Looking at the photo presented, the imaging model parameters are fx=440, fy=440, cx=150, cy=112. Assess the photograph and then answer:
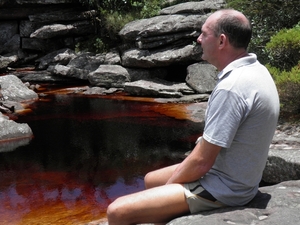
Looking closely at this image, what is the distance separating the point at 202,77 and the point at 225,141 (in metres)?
11.4

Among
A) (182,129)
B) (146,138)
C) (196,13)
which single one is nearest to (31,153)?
(146,138)

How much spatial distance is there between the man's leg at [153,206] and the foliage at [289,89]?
4838 millimetres

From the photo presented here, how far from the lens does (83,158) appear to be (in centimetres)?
870

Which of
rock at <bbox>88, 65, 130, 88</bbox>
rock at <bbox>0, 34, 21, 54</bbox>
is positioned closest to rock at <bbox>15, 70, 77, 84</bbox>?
rock at <bbox>88, 65, 130, 88</bbox>

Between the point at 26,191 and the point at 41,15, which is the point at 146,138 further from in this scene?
the point at 41,15

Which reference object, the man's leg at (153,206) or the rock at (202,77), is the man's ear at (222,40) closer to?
the man's leg at (153,206)

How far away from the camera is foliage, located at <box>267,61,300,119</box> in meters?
7.37

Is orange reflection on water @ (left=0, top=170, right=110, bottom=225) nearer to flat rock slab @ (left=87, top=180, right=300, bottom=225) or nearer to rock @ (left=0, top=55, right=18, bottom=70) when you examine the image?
flat rock slab @ (left=87, top=180, right=300, bottom=225)

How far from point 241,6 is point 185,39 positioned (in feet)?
16.2

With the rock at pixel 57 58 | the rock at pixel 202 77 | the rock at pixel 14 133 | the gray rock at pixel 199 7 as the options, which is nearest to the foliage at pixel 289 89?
the rock at pixel 14 133

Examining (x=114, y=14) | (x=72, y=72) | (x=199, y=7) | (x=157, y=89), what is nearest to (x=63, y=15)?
(x=114, y=14)

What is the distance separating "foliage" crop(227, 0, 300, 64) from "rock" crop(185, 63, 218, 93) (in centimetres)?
346

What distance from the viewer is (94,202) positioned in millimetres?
6629

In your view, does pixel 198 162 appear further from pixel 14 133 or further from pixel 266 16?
pixel 266 16
